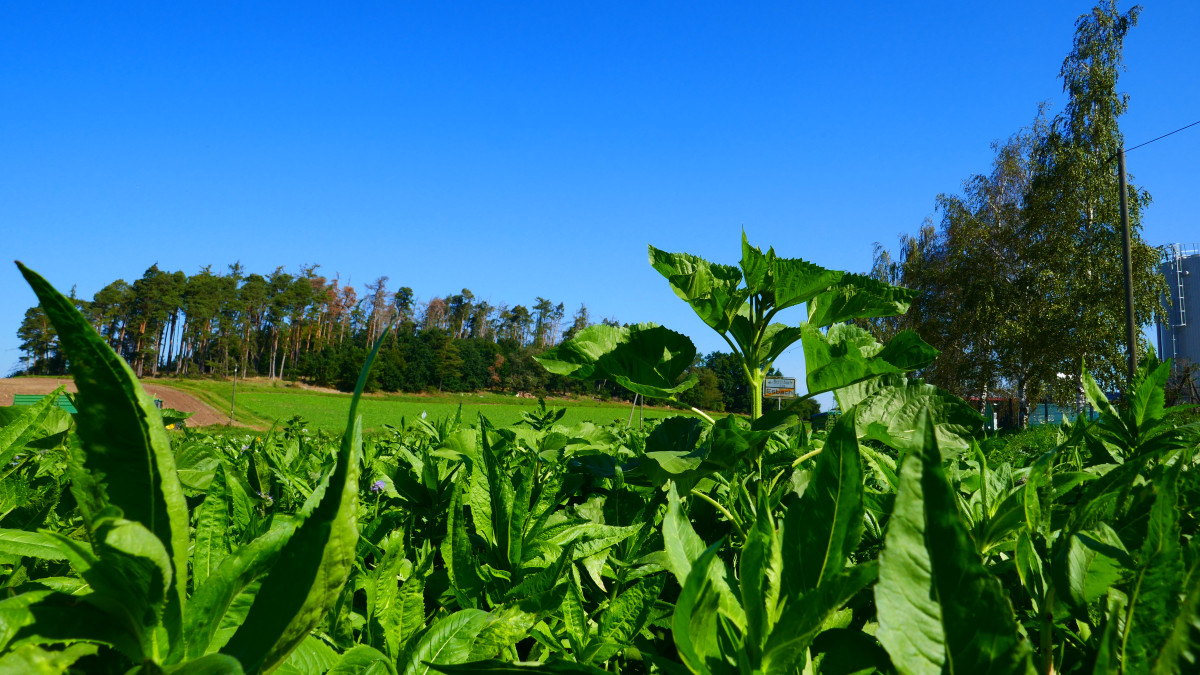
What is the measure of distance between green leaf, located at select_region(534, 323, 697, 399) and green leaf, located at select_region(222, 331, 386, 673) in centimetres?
78

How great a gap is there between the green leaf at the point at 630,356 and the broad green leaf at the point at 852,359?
24 cm

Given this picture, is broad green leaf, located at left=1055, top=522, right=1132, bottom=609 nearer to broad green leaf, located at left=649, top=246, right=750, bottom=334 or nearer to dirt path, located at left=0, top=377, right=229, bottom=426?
broad green leaf, located at left=649, top=246, right=750, bottom=334

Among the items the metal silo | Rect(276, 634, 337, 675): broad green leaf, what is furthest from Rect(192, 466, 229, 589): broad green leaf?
the metal silo

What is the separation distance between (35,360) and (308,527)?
80.6 metres

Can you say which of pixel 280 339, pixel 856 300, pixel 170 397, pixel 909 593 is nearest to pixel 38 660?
pixel 909 593

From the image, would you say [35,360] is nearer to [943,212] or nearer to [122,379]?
[943,212]

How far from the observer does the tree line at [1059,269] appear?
19.8 m

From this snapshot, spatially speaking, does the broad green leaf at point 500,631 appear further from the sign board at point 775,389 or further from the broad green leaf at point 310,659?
the sign board at point 775,389

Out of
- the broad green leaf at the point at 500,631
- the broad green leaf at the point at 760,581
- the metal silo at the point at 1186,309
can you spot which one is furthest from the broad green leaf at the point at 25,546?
the metal silo at the point at 1186,309

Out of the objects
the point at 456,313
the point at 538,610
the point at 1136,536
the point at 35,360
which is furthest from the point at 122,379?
the point at 456,313

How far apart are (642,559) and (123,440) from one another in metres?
0.59

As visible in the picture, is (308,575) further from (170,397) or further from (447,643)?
(170,397)

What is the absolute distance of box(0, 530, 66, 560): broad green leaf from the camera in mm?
607

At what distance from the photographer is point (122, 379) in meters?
0.36
